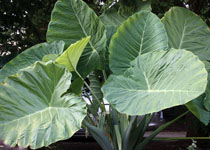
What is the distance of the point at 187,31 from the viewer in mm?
2305

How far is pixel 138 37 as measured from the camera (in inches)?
77.8

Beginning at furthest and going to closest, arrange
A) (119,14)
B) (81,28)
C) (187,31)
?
(119,14) < (187,31) < (81,28)

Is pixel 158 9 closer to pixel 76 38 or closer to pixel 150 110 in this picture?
pixel 76 38

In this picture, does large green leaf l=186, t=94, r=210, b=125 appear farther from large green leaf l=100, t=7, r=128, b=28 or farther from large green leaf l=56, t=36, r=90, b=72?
large green leaf l=100, t=7, r=128, b=28

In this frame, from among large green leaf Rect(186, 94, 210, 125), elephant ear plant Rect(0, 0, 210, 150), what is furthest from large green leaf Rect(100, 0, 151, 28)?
large green leaf Rect(186, 94, 210, 125)

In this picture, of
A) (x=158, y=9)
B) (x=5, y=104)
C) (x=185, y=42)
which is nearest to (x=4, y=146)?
(x=5, y=104)

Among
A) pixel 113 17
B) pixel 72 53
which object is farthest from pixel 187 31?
pixel 72 53

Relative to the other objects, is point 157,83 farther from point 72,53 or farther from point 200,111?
point 72,53

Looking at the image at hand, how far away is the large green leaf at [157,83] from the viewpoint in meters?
1.33

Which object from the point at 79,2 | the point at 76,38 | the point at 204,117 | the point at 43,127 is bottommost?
the point at 204,117

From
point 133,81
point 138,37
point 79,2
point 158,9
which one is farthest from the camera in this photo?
point 158,9

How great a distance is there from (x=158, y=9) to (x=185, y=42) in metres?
2.01

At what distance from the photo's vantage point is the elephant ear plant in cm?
137

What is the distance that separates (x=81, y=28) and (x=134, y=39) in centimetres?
46
